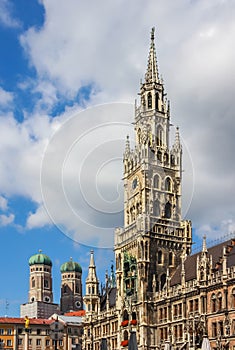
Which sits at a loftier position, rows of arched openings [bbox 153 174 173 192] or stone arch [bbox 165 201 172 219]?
rows of arched openings [bbox 153 174 173 192]

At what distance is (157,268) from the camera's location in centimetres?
11038

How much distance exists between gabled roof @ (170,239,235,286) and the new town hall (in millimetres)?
190

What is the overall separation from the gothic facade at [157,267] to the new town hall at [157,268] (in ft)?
0.45

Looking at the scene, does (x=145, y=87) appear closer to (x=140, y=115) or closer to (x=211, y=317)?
(x=140, y=115)

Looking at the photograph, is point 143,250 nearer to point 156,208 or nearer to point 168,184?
point 156,208

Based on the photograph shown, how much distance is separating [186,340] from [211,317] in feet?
23.8

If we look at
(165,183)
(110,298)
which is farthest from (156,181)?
(110,298)

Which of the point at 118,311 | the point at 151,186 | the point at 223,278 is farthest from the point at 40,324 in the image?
the point at 223,278

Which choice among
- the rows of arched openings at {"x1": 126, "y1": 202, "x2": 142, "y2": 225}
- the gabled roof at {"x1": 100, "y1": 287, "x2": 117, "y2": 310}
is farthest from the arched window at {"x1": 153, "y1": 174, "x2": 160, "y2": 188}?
the gabled roof at {"x1": 100, "y1": 287, "x2": 117, "y2": 310}

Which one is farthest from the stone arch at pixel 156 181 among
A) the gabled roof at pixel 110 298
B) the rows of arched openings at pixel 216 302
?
the rows of arched openings at pixel 216 302

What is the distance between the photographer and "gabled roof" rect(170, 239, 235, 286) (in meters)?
92.4

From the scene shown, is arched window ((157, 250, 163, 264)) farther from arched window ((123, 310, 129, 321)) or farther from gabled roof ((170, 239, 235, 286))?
arched window ((123, 310, 129, 321))

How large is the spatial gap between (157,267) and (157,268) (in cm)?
18

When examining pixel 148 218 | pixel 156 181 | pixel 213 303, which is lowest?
pixel 213 303
